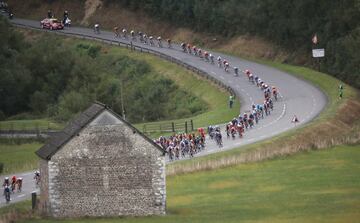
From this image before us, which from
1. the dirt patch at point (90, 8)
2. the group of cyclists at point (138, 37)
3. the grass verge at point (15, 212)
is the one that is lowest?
the grass verge at point (15, 212)

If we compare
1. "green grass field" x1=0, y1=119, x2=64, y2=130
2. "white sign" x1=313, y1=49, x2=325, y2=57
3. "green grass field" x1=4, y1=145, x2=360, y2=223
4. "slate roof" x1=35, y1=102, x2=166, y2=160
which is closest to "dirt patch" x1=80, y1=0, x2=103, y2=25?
"green grass field" x1=0, y1=119, x2=64, y2=130

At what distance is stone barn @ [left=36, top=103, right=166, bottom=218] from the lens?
73500 millimetres

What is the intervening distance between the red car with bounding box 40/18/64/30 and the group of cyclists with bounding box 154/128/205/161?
88.1 metres

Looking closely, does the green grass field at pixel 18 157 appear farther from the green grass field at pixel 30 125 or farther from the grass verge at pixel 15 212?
the grass verge at pixel 15 212

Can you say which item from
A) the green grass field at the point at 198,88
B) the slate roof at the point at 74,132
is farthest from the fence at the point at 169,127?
the slate roof at the point at 74,132

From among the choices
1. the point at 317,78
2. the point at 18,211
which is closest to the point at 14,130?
the point at 317,78

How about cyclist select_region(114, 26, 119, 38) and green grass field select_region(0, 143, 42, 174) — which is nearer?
green grass field select_region(0, 143, 42, 174)

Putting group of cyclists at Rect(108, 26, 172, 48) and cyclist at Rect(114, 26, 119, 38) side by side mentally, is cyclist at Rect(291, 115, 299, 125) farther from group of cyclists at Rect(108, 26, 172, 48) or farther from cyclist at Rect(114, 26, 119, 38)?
cyclist at Rect(114, 26, 119, 38)

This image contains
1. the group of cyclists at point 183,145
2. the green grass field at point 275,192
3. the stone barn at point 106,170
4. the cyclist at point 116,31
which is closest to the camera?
the green grass field at point 275,192

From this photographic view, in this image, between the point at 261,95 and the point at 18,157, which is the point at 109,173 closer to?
the point at 18,157

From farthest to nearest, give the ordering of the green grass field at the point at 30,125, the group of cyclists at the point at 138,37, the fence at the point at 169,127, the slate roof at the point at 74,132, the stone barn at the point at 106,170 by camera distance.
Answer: the group of cyclists at the point at 138,37 → the green grass field at the point at 30,125 → the fence at the point at 169,127 → the stone barn at the point at 106,170 → the slate roof at the point at 74,132

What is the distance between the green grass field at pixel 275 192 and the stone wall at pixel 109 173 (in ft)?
4.26

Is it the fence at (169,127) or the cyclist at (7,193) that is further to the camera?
the fence at (169,127)

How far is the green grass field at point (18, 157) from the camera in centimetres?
10519
